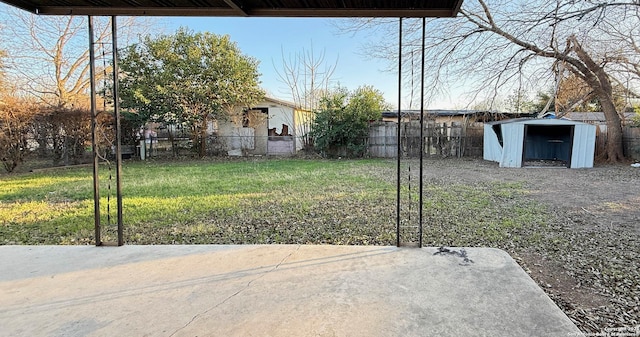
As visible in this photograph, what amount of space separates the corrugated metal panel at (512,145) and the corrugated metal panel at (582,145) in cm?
151

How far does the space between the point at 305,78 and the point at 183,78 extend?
5.57 meters

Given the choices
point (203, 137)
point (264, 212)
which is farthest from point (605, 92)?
point (203, 137)

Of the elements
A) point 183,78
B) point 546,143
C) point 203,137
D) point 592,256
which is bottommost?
point 592,256

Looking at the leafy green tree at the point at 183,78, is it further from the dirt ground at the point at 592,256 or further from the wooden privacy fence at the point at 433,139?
the dirt ground at the point at 592,256

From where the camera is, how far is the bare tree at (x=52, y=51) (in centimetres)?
1154

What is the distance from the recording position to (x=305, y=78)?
1606 cm

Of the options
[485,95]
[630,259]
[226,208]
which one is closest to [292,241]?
[226,208]

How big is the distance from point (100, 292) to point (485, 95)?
11.1 m

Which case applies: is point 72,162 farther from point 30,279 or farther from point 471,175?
point 471,175

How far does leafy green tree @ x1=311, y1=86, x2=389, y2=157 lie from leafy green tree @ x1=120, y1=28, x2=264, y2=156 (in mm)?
3583

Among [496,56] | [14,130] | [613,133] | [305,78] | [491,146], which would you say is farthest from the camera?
[305,78]

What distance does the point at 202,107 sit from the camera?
1299 centimetres

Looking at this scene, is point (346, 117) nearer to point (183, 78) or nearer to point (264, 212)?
point (183, 78)

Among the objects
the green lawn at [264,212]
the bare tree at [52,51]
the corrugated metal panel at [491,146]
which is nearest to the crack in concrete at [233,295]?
the green lawn at [264,212]
